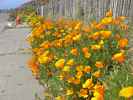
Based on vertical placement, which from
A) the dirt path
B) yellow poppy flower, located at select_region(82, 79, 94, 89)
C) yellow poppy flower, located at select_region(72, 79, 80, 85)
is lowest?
the dirt path

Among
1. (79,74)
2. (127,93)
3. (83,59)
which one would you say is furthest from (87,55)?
(127,93)

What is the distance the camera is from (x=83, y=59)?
4824 millimetres

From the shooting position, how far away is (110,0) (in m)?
9.87

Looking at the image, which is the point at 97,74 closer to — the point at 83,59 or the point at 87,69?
the point at 87,69

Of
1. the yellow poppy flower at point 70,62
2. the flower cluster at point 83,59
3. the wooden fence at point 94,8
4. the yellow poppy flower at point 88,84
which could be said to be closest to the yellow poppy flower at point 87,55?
the flower cluster at point 83,59

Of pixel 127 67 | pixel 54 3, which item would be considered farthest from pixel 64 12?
pixel 127 67

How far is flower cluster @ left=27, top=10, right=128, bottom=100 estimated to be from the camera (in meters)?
4.52

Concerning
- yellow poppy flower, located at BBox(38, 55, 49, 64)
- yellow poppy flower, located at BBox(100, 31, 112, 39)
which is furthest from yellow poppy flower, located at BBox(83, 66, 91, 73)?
yellow poppy flower, located at BBox(38, 55, 49, 64)

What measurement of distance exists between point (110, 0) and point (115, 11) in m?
0.36

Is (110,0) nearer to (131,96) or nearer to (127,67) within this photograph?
(127,67)

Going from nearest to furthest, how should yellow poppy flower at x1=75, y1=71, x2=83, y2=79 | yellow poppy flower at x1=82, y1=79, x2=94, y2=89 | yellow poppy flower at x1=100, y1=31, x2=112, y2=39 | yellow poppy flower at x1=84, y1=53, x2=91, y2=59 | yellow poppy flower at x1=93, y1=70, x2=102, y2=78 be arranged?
yellow poppy flower at x1=82, y1=79, x2=94, y2=89, yellow poppy flower at x1=93, y1=70, x2=102, y2=78, yellow poppy flower at x1=75, y1=71, x2=83, y2=79, yellow poppy flower at x1=84, y1=53, x2=91, y2=59, yellow poppy flower at x1=100, y1=31, x2=112, y2=39

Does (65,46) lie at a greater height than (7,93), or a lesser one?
greater

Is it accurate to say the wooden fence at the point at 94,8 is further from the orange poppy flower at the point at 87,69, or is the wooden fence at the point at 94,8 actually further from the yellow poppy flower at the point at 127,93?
the yellow poppy flower at the point at 127,93

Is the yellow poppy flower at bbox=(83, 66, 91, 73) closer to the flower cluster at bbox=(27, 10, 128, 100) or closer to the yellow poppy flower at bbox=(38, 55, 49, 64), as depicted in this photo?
the flower cluster at bbox=(27, 10, 128, 100)
